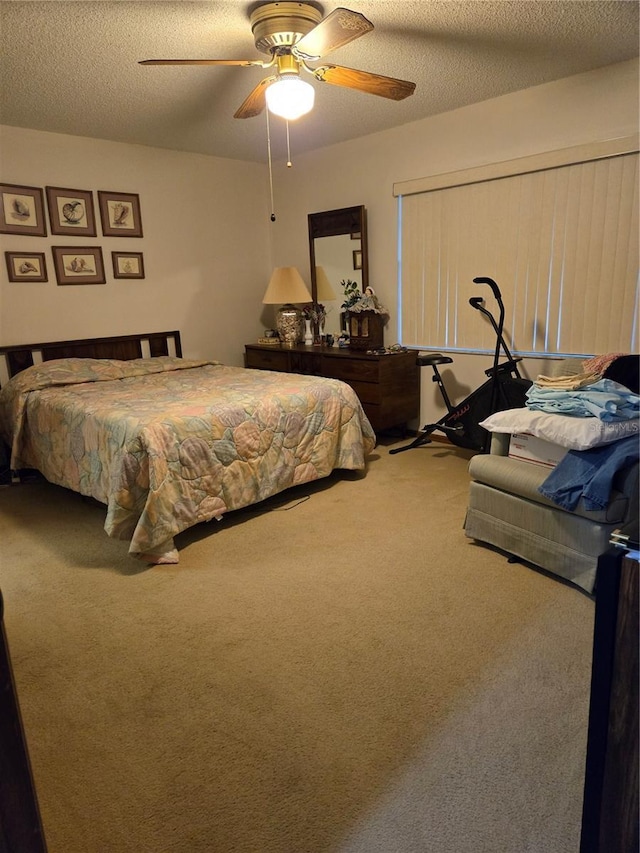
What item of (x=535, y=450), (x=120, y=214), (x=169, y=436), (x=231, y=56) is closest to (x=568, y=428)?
(x=535, y=450)

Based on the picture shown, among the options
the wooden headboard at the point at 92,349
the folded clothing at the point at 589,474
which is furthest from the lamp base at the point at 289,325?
the folded clothing at the point at 589,474

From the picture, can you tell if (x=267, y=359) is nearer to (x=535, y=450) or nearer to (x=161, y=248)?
(x=161, y=248)

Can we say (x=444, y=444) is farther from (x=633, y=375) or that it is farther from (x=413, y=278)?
(x=633, y=375)

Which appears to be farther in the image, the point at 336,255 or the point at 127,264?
the point at 336,255

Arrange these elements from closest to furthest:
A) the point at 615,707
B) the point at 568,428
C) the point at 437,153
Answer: the point at 615,707 → the point at 568,428 → the point at 437,153

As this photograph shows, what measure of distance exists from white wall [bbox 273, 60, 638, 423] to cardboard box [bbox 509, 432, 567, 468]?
144cm

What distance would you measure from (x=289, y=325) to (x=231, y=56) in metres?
2.48

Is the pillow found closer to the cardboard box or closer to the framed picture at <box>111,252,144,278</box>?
the cardboard box

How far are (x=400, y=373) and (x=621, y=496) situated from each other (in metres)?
2.44

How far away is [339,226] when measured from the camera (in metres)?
4.96

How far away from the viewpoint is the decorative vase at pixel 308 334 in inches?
207

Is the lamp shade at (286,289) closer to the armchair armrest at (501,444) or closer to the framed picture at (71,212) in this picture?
the framed picture at (71,212)

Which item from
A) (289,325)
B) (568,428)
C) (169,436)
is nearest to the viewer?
(568,428)

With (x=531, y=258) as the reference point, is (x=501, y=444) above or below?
below
